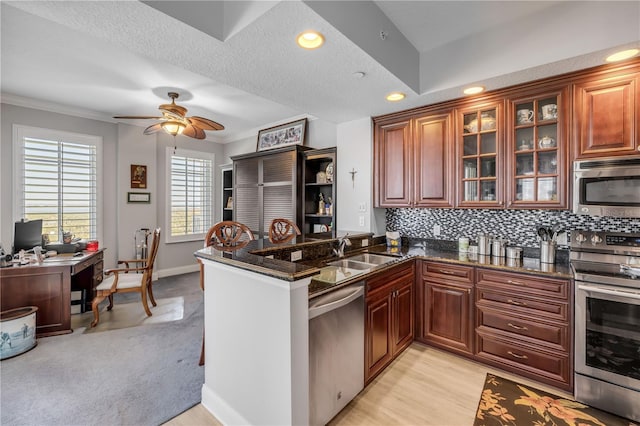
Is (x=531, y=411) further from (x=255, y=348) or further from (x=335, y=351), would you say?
(x=255, y=348)

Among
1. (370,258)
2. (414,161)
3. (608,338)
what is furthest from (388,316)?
(414,161)

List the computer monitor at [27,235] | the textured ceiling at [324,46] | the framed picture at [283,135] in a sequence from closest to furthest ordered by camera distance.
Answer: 1. the textured ceiling at [324,46]
2. the computer monitor at [27,235]
3. the framed picture at [283,135]

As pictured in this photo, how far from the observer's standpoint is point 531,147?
2.48 m

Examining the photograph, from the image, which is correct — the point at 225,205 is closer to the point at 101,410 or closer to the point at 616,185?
the point at 101,410

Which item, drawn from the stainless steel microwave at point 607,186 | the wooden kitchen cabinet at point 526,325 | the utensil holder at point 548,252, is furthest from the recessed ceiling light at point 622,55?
the wooden kitchen cabinet at point 526,325

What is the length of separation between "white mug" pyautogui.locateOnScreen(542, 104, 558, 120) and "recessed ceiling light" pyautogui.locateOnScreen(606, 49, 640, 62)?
0.42m

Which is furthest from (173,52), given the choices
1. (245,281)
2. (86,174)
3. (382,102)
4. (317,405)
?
(86,174)

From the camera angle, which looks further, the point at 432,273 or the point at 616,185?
the point at 432,273

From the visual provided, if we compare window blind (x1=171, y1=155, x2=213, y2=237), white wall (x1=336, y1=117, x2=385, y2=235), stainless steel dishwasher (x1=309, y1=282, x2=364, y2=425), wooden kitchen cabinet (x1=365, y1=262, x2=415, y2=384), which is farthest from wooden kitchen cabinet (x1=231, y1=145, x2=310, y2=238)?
stainless steel dishwasher (x1=309, y1=282, x2=364, y2=425)

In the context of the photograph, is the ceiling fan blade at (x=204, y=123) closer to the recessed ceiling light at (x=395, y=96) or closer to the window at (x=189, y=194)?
the recessed ceiling light at (x=395, y=96)

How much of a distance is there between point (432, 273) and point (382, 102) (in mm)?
1824

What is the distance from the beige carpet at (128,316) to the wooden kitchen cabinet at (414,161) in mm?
3082

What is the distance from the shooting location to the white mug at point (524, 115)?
2.47 metres

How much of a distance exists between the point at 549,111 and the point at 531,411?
2378 millimetres
